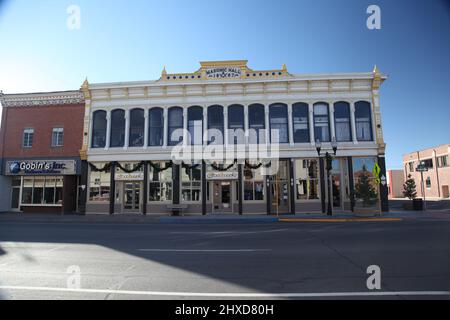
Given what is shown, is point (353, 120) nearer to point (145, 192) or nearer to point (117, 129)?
point (145, 192)

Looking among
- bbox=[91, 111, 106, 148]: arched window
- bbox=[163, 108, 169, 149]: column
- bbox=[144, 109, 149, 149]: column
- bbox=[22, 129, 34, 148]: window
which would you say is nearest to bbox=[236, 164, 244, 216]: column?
bbox=[163, 108, 169, 149]: column

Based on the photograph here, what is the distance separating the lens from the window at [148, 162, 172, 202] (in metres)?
23.6

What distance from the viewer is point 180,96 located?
24469 millimetres

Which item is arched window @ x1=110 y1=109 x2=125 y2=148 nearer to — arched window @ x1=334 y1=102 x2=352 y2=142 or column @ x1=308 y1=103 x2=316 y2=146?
column @ x1=308 y1=103 x2=316 y2=146

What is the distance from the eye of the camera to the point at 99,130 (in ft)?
82.0

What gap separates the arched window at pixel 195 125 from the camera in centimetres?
2377

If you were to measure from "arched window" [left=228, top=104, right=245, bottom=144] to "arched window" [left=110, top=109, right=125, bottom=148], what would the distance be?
31.9 ft

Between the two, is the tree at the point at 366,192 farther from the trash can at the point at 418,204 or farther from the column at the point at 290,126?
the column at the point at 290,126

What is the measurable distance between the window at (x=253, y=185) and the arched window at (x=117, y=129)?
11.6 meters

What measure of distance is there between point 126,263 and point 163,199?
16753 millimetres

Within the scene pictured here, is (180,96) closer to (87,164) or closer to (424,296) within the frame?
(87,164)

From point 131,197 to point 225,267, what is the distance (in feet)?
63.8

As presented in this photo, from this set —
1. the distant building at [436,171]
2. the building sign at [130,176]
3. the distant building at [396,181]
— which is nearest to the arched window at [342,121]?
the building sign at [130,176]
